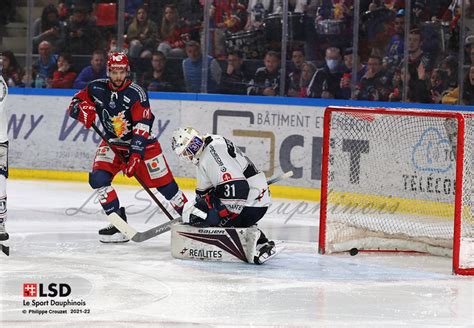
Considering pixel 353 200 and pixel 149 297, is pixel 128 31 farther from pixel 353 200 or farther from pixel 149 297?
pixel 149 297

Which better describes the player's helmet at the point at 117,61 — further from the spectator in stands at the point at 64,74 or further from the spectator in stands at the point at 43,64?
the spectator in stands at the point at 43,64

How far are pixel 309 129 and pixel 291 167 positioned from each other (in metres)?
0.36

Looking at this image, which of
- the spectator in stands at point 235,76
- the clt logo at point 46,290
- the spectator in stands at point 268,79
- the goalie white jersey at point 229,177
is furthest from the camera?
the spectator in stands at point 235,76

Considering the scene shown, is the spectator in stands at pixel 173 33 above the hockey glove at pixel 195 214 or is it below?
above

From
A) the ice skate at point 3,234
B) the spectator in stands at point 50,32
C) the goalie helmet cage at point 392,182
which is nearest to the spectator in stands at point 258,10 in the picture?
the spectator in stands at point 50,32

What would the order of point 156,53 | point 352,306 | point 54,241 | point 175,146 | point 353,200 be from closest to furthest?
point 352,306 → point 175,146 → point 54,241 → point 353,200 → point 156,53

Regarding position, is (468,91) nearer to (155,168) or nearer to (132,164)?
(155,168)

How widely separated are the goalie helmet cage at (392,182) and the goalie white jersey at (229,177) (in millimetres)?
589

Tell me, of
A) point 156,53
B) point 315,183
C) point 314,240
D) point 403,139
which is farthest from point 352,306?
point 156,53

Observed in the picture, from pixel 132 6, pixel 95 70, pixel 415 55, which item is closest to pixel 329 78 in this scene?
pixel 415 55

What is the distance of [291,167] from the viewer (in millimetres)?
9430

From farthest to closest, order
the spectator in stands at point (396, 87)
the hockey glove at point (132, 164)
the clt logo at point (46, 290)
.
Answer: the spectator in stands at point (396, 87), the hockey glove at point (132, 164), the clt logo at point (46, 290)

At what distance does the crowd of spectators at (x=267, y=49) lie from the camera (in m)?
9.08

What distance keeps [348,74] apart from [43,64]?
121 inches
